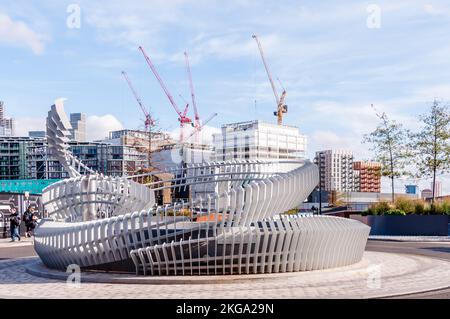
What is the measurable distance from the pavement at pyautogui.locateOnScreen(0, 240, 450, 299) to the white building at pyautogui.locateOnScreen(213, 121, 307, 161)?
133 meters

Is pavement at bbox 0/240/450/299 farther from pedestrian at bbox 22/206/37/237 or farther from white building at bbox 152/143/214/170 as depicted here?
white building at bbox 152/143/214/170

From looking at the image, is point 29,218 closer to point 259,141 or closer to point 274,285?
point 274,285

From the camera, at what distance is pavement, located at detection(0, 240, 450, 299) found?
41.9 feet

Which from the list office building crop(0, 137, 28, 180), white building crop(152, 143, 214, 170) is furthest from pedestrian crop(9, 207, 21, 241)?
office building crop(0, 137, 28, 180)

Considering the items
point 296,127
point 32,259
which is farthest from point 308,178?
point 296,127

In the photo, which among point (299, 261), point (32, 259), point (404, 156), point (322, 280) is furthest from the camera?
point (404, 156)

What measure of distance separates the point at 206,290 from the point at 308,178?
5284mm

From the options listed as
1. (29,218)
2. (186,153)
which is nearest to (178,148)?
(186,153)

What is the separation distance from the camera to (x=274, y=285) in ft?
46.0

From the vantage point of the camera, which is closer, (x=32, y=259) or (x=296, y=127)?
(x=32, y=259)

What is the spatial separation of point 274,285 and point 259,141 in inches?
5674

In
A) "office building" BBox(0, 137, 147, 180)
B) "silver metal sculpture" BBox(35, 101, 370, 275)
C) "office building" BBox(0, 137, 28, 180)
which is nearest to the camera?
"silver metal sculpture" BBox(35, 101, 370, 275)

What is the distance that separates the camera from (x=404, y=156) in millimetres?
45250

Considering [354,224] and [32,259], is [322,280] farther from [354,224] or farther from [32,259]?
[32,259]
